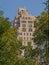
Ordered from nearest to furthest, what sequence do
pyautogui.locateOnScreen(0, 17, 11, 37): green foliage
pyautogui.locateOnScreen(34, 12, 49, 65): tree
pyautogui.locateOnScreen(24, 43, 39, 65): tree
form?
pyautogui.locateOnScreen(0, 17, 11, 37): green foliage, pyautogui.locateOnScreen(34, 12, 49, 65): tree, pyautogui.locateOnScreen(24, 43, 39, 65): tree

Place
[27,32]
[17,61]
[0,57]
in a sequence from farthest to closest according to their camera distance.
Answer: [27,32], [17,61], [0,57]

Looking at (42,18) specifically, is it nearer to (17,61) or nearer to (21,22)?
(17,61)

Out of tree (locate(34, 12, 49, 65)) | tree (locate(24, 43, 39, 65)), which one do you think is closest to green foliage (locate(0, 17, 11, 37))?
tree (locate(34, 12, 49, 65))

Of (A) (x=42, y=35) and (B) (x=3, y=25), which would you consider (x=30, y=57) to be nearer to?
(A) (x=42, y=35)

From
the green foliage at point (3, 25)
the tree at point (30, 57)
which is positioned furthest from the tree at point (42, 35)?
the green foliage at point (3, 25)

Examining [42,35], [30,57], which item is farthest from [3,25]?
[30,57]

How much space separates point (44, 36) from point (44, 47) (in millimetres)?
1209

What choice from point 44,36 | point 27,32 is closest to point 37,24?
point 44,36

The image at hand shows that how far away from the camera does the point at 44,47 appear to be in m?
27.2

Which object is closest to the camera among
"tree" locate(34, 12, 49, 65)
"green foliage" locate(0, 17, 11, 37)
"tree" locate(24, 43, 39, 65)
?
"green foliage" locate(0, 17, 11, 37)

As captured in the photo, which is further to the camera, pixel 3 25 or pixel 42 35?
pixel 42 35

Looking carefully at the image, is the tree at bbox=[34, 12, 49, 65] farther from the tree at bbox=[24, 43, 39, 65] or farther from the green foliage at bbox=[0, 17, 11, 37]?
the green foliage at bbox=[0, 17, 11, 37]

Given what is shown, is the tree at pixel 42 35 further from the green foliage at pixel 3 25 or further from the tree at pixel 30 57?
the green foliage at pixel 3 25

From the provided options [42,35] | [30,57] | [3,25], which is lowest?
[30,57]
